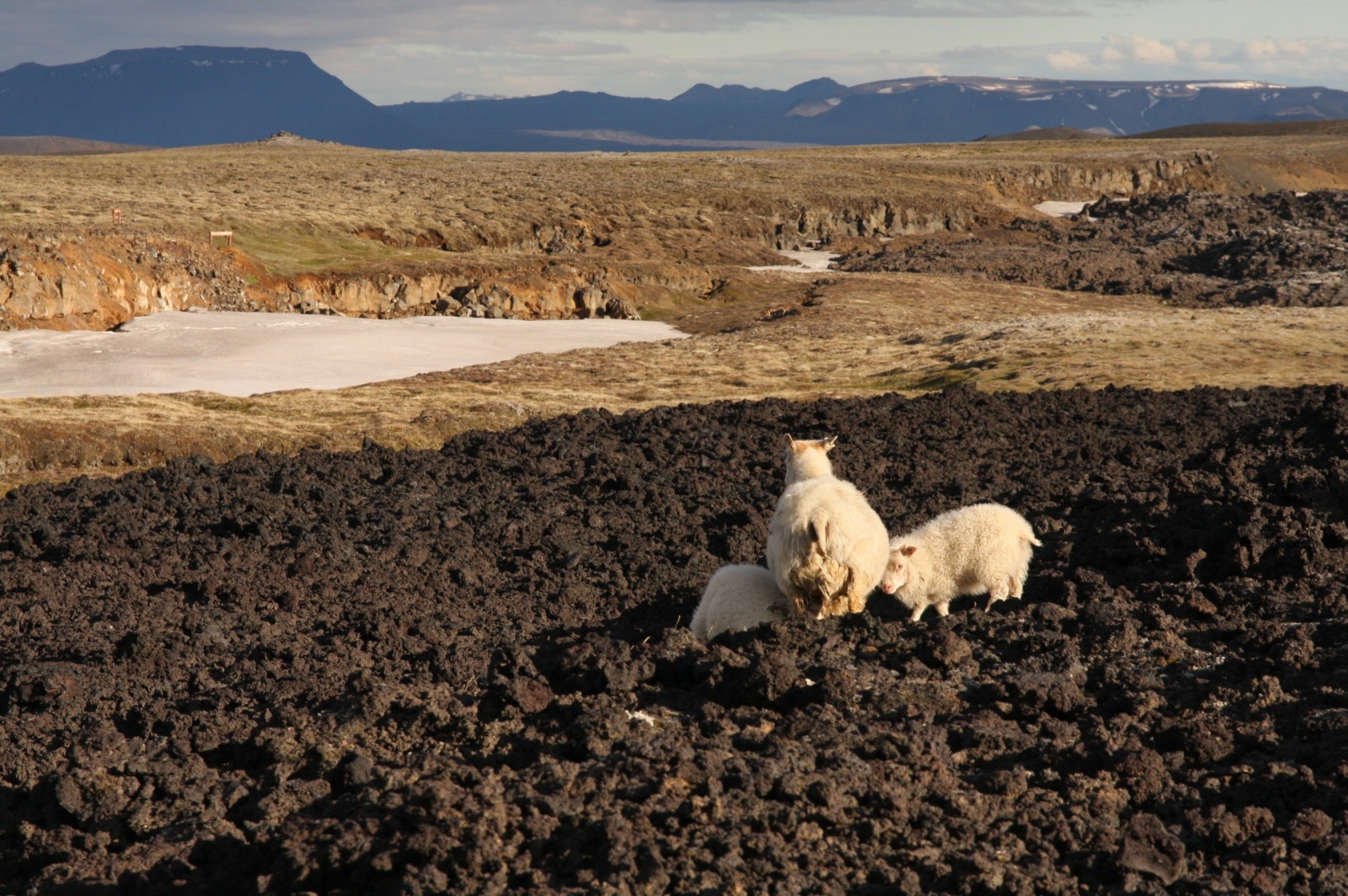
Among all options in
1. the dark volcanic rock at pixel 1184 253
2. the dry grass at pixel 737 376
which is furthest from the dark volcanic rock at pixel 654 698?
the dark volcanic rock at pixel 1184 253

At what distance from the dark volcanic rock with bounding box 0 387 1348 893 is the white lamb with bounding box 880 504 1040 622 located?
266 mm

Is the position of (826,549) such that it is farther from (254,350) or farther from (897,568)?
(254,350)

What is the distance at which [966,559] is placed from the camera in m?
9.48

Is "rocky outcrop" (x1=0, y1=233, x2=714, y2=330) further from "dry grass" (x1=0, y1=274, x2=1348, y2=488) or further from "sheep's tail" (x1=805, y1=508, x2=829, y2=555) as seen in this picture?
"sheep's tail" (x1=805, y1=508, x2=829, y2=555)

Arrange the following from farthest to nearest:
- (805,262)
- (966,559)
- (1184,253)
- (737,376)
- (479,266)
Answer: (805,262)
(1184,253)
(479,266)
(737,376)
(966,559)

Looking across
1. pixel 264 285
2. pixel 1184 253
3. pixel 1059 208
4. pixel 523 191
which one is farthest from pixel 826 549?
pixel 1059 208

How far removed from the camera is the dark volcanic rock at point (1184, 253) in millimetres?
37688

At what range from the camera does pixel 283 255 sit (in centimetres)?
4259

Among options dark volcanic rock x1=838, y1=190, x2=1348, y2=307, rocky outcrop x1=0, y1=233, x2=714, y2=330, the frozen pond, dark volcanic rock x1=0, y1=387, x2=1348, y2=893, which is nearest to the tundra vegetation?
dark volcanic rock x1=0, y1=387, x2=1348, y2=893

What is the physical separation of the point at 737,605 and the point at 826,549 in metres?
0.92

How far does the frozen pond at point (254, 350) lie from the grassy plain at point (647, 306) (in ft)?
6.92

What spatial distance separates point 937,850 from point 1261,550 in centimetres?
574

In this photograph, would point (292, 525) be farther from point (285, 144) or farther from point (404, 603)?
point (285, 144)

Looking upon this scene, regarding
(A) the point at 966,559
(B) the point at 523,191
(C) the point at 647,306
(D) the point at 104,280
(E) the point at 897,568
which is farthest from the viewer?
(B) the point at 523,191
